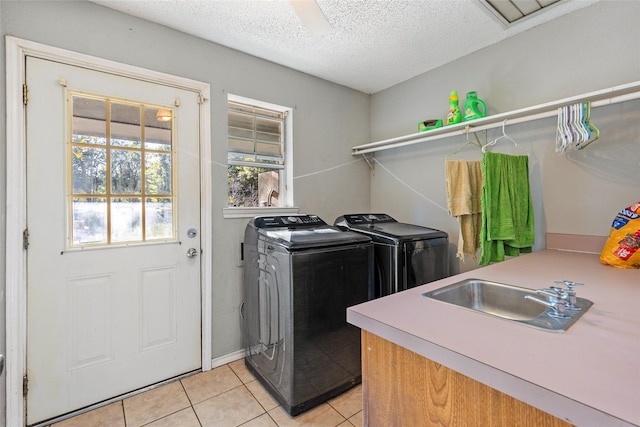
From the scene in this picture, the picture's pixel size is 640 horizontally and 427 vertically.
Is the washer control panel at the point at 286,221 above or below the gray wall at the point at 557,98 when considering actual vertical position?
below

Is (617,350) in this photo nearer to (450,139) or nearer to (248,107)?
(450,139)

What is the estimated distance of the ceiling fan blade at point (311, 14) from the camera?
1274 millimetres

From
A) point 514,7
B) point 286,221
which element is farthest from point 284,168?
point 514,7

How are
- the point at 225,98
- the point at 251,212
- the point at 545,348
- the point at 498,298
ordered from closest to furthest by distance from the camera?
the point at 545,348
the point at 498,298
the point at 225,98
the point at 251,212

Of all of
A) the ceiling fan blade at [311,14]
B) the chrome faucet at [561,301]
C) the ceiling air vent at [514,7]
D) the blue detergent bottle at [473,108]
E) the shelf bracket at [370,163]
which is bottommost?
the chrome faucet at [561,301]

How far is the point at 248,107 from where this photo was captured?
2.56 m

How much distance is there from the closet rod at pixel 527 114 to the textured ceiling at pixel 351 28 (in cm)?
65

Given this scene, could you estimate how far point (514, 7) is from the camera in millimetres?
1875

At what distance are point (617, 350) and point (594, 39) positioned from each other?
6.79 feet

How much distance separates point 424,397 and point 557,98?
217 cm

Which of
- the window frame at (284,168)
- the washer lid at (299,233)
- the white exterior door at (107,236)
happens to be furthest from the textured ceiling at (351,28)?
the washer lid at (299,233)

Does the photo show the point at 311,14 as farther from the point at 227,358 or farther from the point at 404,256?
the point at 227,358

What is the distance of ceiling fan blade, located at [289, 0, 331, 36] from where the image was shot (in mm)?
1274

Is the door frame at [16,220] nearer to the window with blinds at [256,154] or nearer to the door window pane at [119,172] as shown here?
the door window pane at [119,172]
